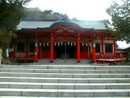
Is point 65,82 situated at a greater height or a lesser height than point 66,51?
lesser

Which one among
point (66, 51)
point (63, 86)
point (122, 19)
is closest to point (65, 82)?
point (63, 86)

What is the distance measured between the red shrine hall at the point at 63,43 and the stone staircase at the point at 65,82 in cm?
667

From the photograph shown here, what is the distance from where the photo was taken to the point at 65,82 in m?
5.98

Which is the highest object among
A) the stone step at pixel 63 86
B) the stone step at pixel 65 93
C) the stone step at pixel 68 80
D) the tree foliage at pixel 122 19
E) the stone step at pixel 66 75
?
the tree foliage at pixel 122 19

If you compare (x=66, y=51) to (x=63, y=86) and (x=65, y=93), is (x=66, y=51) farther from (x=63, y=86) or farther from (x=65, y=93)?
(x=65, y=93)

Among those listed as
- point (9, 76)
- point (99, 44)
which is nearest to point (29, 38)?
point (99, 44)

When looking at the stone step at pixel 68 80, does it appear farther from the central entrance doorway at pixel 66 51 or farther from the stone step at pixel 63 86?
the central entrance doorway at pixel 66 51

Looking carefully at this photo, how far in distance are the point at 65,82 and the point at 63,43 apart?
29.9 ft

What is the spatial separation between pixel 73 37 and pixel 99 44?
4083mm

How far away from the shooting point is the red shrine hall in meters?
13.9

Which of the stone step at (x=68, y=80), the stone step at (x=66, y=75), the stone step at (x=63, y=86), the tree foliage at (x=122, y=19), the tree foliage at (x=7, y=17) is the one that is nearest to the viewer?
the stone step at (x=63, y=86)

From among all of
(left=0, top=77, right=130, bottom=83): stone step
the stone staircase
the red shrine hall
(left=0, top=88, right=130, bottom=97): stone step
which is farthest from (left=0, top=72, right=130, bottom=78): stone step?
the red shrine hall

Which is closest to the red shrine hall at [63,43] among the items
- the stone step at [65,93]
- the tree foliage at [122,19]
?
the tree foliage at [122,19]

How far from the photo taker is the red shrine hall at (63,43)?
1385cm
